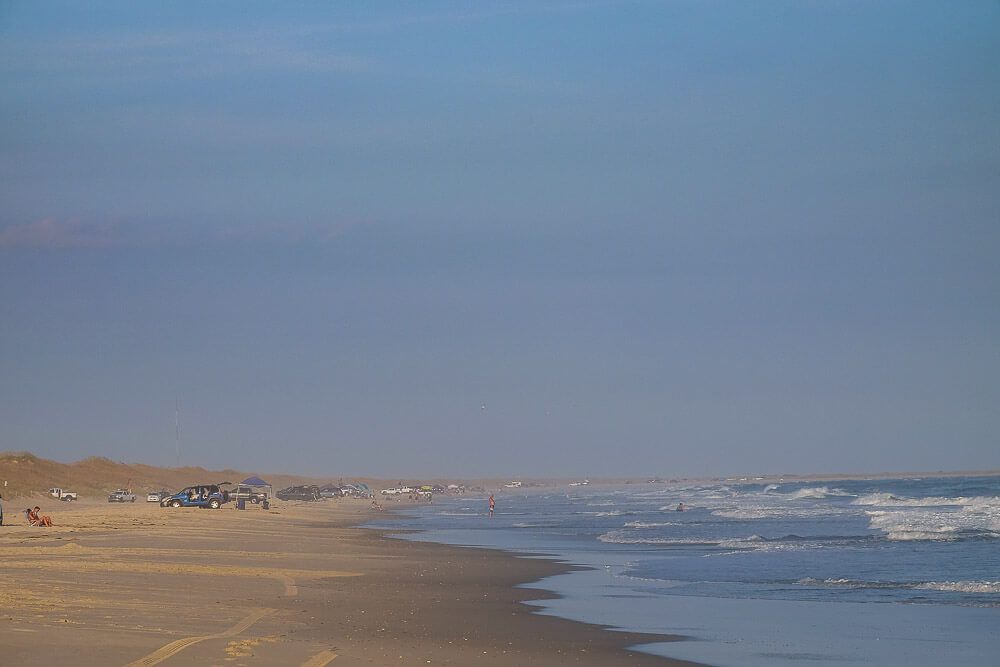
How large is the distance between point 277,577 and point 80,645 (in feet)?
35.6

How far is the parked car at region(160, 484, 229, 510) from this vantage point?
6956 centimetres

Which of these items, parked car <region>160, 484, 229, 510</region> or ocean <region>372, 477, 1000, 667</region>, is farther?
parked car <region>160, 484, 229, 510</region>

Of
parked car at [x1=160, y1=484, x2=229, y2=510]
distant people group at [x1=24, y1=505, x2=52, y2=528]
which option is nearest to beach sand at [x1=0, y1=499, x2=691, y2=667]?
distant people group at [x1=24, y1=505, x2=52, y2=528]

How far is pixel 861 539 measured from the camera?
127 ft

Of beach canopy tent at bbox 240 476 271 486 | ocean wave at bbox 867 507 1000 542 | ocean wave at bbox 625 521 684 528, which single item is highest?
beach canopy tent at bbox 240 476 271 486

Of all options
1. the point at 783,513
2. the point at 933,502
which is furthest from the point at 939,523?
the point at 933,502

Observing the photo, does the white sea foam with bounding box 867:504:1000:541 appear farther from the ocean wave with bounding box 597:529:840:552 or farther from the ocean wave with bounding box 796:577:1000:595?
the ocean wave with bounding box 796:577:1000:595

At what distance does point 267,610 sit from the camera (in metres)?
17.3

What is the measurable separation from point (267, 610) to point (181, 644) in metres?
4.33

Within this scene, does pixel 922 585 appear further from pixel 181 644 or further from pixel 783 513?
pixel 783 513

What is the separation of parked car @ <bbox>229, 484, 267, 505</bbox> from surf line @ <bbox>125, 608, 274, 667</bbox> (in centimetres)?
6584

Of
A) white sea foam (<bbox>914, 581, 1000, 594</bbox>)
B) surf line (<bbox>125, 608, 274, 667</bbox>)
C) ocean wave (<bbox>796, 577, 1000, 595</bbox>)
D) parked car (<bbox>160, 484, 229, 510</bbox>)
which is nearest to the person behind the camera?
surf line (<bbox>125, 608, 274, 667</bbox>)

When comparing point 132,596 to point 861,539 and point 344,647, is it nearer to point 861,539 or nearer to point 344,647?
point 344,647

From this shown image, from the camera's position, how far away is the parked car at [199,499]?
69.6 m
